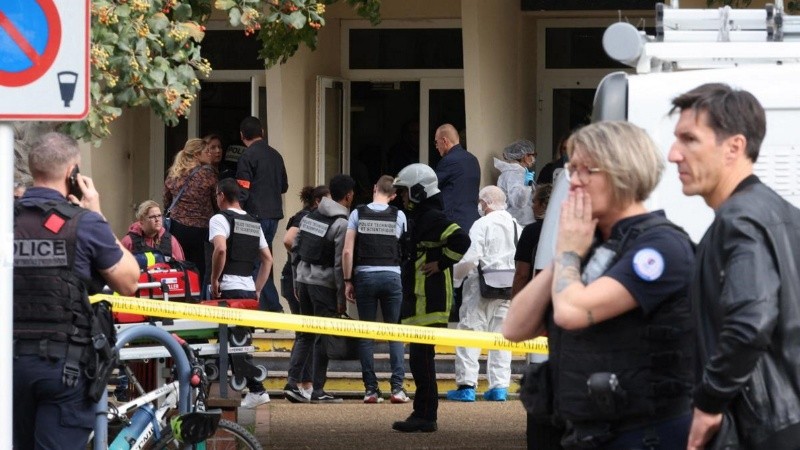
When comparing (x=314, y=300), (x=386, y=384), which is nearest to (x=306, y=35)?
(x=314, y=300)

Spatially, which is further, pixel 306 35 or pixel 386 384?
pixel 386 384

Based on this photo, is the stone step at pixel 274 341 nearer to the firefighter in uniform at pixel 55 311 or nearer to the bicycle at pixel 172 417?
the bicycle at pixel 172 417

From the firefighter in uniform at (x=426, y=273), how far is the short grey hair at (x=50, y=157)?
5149 mm

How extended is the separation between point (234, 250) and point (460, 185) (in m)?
2.69

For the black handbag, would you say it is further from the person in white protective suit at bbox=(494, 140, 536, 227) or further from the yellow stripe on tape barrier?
the person in white protective suit at bbox=(494, 140, 536, 227)

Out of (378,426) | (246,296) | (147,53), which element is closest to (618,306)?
(147,53)

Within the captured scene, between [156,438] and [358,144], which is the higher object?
[358,144]

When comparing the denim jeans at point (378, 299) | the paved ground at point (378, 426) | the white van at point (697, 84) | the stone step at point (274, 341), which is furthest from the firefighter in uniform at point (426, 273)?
the white van at point (697, 84)

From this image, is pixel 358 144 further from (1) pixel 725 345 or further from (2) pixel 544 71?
(1) pixel 725 345

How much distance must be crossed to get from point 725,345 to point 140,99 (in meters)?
6.20

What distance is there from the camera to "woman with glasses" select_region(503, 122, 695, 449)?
14.2 feet

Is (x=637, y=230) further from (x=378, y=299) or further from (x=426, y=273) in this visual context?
(x=378, y=299)

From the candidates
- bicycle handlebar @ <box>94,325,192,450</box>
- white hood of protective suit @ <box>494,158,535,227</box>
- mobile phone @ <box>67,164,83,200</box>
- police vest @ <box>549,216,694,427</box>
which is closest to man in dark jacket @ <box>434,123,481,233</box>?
white hood of protective suit @ <box>494,158,535,227</box>

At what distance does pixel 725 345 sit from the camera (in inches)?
163
